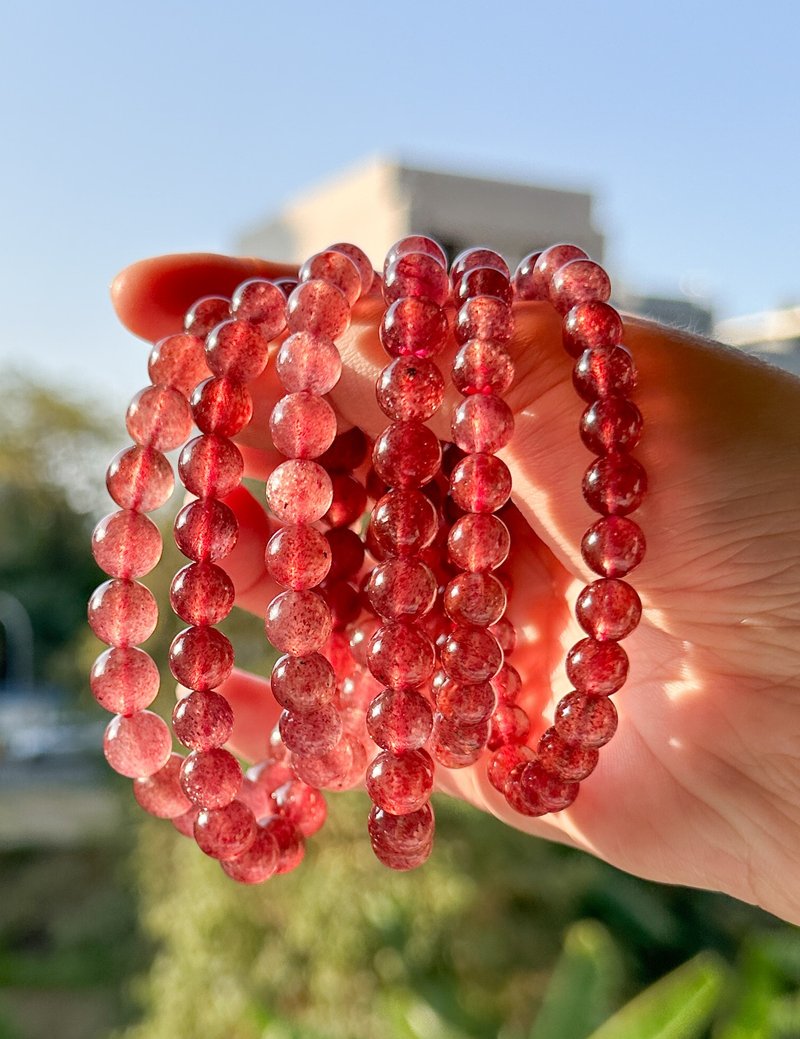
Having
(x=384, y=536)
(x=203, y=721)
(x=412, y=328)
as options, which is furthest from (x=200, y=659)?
(x=412, y=328)

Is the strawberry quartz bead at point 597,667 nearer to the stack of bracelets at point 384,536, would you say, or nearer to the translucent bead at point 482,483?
the stack of bracelets at point 384,536

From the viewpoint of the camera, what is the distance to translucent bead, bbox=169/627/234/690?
26.6 inches

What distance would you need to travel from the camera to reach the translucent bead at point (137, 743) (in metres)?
0.71

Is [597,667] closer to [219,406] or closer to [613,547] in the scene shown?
[613,547]

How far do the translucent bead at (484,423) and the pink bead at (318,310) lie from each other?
10 centimetres

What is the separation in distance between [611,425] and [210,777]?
33 centimetres

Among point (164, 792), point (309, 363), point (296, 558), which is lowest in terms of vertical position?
point (164, 792)

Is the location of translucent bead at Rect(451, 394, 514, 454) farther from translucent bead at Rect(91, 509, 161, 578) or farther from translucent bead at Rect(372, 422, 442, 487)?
translucent bead at Rect(91, 509, 161, 578)

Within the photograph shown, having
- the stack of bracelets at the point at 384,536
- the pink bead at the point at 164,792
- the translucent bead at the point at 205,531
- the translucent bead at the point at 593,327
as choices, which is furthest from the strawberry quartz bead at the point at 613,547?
the pink bead at the point at 164,792

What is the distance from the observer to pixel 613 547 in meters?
0.64

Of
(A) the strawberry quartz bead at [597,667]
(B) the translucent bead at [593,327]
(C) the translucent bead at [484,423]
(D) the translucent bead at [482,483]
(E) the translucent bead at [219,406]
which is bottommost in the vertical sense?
(A) the strawberry quartz bead at [597,667]

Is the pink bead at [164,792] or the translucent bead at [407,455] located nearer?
the translucent bead at [407,455]

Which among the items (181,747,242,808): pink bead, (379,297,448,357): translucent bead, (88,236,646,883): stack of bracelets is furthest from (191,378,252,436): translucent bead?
(181,747,242,808): pink bead

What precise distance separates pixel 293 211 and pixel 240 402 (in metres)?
4.79
